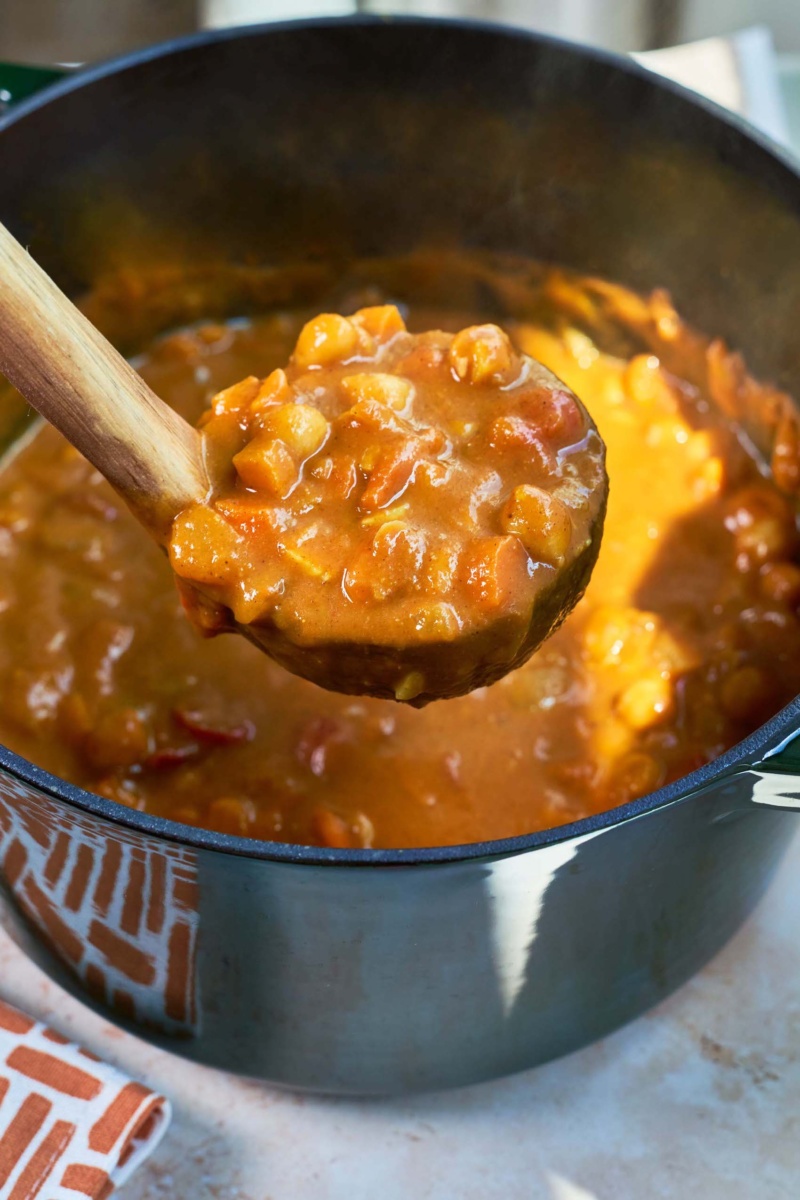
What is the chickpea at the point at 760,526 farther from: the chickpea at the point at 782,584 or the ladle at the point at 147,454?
the ladle at the point at 147,454

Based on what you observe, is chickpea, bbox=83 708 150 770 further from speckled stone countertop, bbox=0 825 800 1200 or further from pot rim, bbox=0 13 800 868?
pot rim, bbox=0 13 800 868

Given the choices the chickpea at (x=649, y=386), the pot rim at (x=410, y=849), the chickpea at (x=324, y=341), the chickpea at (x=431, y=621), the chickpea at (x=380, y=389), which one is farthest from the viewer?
the chickpea at (x=649, y=386)

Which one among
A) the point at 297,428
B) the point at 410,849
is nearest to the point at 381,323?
the point at 297,428

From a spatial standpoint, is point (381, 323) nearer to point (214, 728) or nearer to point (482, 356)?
point (482, 356)

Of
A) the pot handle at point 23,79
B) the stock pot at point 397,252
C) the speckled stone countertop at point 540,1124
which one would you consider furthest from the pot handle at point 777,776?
the pot handle at point 23,79

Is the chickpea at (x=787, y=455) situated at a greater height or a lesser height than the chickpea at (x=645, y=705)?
greater

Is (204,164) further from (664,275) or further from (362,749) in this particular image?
(362,749)

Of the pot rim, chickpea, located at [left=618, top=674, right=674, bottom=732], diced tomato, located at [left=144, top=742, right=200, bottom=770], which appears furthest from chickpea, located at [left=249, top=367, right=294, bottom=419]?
chickpea, located at [left=618, top=674, right=674, bottom=732]

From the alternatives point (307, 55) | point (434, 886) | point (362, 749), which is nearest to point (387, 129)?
point (307, 55)
